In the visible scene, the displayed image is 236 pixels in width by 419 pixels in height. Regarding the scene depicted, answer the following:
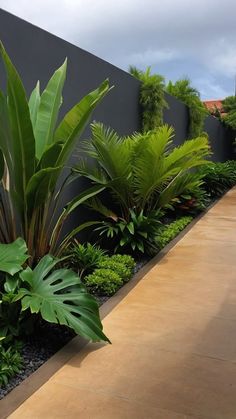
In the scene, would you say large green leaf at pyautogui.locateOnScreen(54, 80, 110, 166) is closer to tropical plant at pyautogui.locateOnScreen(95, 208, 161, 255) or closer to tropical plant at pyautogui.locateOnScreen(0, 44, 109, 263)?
tropical plant at pyautogui.locateOnScreen(0, 44, 109, 263)

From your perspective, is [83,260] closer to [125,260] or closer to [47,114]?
[125,260]

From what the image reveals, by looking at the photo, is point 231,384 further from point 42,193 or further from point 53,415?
point 42,193

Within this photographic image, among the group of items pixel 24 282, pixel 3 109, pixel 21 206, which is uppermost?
pixel 3 109

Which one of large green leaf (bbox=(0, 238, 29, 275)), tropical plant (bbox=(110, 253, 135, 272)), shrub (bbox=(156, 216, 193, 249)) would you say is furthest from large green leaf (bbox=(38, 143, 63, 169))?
shrub (bbox=(156, 216, 193, 249))

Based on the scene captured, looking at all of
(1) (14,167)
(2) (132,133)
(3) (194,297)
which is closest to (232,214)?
(2) (132,133)

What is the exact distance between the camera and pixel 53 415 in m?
2.60

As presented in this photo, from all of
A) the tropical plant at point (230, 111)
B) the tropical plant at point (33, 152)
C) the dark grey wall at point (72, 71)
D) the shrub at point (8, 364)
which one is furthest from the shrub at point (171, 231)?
the tropical plant at point (230, 111)

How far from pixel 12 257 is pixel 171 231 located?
436cm

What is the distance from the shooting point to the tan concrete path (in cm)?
267

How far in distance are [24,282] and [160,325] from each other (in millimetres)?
1267

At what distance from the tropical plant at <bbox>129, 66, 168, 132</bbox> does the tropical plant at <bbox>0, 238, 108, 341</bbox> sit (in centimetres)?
531

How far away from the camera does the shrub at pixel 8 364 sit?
2885mm

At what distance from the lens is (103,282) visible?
461cm

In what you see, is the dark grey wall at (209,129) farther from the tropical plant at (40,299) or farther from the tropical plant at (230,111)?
the tropical plant at (40,299)
